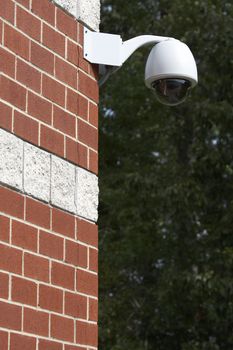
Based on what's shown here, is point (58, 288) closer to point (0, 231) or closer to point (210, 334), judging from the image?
point (0, 231)

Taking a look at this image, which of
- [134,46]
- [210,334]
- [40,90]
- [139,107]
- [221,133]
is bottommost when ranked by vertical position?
[40,90]

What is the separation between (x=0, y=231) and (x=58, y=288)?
0.53 meters

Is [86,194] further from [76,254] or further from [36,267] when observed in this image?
[36,267]

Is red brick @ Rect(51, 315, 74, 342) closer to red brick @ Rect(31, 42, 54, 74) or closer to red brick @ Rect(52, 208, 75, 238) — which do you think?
red brick @ Rect(52, 208, 75, 238)

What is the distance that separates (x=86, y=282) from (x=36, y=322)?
54 centimetres

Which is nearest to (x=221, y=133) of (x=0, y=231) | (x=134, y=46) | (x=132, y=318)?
(x=132, y=318)

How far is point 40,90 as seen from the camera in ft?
16.3

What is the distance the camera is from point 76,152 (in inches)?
207

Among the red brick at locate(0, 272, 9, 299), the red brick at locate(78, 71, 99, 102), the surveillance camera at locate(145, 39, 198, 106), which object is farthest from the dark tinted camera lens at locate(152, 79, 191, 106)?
the red brick at locate(0, 272, 9, 299)

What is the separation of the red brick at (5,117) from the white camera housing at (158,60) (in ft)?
2.85

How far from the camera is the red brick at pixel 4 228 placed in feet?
14.9

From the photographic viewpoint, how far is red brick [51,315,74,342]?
4.85 metres

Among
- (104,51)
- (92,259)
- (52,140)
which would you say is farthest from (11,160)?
(104,51)

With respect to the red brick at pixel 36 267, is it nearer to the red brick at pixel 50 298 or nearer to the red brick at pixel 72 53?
the red brick at pixel 50 298
